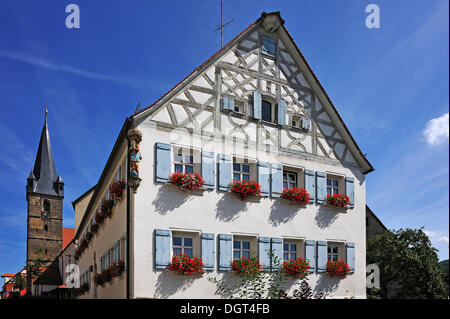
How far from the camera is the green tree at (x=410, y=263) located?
19.8 metres

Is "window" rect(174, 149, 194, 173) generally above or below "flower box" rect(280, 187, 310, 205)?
above

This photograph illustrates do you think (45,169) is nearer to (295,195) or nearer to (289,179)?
(289,179)

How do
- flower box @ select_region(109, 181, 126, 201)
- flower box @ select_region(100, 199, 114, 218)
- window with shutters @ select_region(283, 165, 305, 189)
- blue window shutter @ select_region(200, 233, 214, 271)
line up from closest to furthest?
1. blue window shutter @ select_region(200, 233, 214, 271)
2. flower box @ select_region(109, 181, 126, 201)
3. flower box @ select_region(100, 199, 114, 218)
4. window with shutters @ select_region(283, 165, 305, 189)

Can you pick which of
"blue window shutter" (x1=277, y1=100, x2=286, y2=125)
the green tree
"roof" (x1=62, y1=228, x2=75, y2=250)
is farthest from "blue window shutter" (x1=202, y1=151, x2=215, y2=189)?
"roof" (x1=62, y1=228, x2=75, y2=250)

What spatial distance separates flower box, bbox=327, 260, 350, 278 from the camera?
14.6 m

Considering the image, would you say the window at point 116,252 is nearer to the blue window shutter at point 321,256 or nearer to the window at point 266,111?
the window at point 266,111

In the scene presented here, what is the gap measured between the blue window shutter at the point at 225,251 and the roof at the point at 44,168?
3960 cm

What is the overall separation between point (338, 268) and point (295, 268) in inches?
74.7

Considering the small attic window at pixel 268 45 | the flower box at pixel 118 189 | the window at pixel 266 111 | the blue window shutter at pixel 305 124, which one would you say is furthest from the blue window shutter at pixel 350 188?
the flower box at pixel 118 189

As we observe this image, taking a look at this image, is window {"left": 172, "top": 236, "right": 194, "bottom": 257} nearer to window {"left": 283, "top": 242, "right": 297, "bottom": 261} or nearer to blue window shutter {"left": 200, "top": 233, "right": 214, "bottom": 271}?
blue window shutter {"left": 200, "top": 233, "right": 214, "bottom": 271}

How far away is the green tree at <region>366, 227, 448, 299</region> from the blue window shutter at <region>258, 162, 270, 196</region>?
29.8 feet

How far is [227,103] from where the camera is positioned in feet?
45.3
